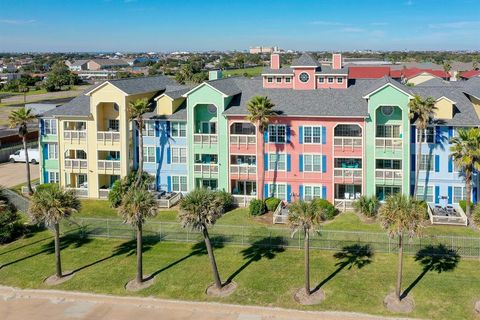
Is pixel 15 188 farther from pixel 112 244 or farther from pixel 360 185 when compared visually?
pixel 360 185

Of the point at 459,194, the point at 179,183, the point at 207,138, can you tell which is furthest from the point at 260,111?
the point at 459,194

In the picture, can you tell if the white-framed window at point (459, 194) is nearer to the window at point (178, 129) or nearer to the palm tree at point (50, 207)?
the window at point (178, 129)

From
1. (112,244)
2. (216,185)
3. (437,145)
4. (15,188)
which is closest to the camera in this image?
(112,244)

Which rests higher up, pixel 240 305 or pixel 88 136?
pixel 88 136

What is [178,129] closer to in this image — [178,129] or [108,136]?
[178,129]

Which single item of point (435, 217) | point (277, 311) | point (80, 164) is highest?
point (80, 164)

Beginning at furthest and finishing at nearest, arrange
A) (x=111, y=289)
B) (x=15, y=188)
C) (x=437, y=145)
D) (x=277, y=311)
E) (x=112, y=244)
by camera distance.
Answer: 1. (x=15, y=188)
2. (x=437, y=145)
3. (x=112, y=244)
4. (x=111, y=289)
5. (x=277, y=311)

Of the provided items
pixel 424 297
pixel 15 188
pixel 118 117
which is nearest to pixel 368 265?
pixel 424 297
